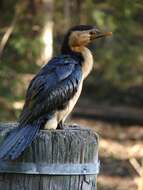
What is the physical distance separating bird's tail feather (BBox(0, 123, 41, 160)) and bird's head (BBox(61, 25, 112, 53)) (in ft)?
3.73

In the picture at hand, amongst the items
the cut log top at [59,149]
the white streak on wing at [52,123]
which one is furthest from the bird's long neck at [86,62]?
the cut log top at [59,149]

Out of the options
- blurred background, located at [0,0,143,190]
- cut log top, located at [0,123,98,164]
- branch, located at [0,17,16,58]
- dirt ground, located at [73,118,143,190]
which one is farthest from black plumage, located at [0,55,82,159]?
branch, located at [0,17,16,58]

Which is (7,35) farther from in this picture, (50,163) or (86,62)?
(50,163)

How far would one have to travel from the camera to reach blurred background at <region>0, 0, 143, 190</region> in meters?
11.4

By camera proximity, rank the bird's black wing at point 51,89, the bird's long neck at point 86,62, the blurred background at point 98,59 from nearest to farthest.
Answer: the bird's black wing at point 51,89 < the bird's long neck at point 86,62 < the blurred background at point 98,59

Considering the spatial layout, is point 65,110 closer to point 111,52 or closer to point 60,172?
point 60,172

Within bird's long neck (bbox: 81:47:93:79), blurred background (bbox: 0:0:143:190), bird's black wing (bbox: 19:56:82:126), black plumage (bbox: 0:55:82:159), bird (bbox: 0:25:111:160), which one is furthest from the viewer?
blurred background (bbox: 0:0:143:190)

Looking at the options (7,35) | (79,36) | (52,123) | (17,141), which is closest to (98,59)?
(7,35)

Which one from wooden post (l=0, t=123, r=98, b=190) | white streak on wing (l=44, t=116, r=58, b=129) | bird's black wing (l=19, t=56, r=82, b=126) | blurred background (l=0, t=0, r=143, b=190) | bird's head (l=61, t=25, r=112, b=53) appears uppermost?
blurred background (l=0, t=0, r=143, b=190)

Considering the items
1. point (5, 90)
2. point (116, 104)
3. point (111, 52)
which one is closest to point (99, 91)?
point (116, 104)

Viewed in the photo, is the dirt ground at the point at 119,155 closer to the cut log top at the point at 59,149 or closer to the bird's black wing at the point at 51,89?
the bird's black wing at the point at 51,89

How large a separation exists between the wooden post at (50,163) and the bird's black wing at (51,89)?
0.59 m

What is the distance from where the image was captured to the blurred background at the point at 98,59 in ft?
37.4

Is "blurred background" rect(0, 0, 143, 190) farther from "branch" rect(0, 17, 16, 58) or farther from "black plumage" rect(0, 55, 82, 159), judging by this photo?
"black plumage" rect(0, 55, 82, 159)
